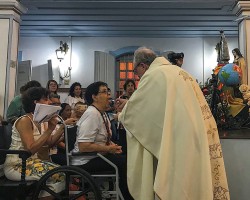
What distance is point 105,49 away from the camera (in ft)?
29.9

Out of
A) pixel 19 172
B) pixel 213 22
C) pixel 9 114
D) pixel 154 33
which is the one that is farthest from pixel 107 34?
pixel 19 172

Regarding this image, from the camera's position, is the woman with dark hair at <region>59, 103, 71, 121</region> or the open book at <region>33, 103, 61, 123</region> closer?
the open book at <region>33, 103, 61, 123</region>

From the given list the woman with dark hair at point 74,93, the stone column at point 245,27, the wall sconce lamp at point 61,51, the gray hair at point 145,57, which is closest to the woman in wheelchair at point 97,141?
the gray hair at point 145,57

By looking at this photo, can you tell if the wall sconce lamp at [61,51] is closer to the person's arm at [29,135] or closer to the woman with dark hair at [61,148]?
the woman with dark hair at [61,148]

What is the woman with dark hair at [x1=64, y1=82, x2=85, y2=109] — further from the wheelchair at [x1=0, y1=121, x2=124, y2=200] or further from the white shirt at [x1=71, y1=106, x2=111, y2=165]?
the wheelchair at [x1=0, y1=121, x2=124, y2=200]

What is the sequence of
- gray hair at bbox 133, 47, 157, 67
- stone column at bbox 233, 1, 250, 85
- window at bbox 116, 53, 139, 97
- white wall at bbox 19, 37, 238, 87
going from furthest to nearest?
window at bbox 116, 53, 139, 97 < white wall at bbox 19, 37, 238, 87 < stone column at bbox 233, 1, 250, 85 < gray hair at bbox 133, 47, 157, 67

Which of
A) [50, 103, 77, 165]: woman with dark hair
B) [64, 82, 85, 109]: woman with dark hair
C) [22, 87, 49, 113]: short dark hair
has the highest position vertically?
[64, 82, 85, 109]: woman with dark hair

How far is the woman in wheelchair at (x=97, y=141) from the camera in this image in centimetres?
283

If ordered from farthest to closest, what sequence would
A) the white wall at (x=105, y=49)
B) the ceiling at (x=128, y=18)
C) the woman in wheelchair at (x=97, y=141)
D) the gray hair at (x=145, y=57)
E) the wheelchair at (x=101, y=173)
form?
the white wall at (x=105, y=49)
the ceiling at (x=128, y=18)
the woman in wheelchair at (x=97, y=141)
the wheelchair at (x=101, y=173)
the gray hair at (x=145, y=57)

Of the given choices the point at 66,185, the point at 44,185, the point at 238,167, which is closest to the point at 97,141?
the point at 66,185

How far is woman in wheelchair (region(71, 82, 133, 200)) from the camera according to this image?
283 cm

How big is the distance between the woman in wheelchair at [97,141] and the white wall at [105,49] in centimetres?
595

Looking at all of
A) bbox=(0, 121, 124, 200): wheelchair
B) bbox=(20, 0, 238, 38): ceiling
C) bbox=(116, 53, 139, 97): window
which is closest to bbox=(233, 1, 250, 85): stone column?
bbox=(20, 0, 238, 38): ceiling

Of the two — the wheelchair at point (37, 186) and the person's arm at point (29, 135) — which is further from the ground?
the person's arm at point (29, 135)
